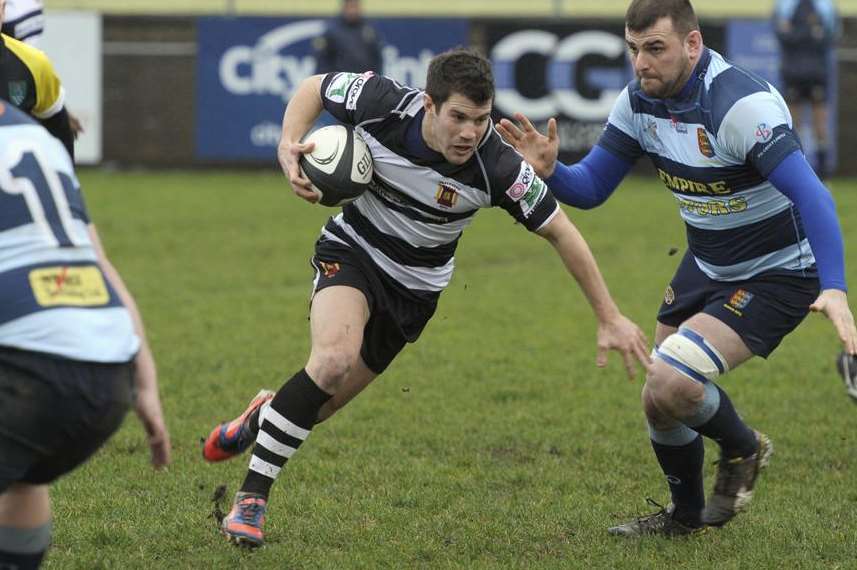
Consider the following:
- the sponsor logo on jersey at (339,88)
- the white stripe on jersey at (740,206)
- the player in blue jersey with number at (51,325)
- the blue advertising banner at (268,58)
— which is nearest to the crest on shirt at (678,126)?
the white stripe on jersey at (740,206)

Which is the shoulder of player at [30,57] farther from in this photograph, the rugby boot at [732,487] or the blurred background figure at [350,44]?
the blurred background figure at [350,44]

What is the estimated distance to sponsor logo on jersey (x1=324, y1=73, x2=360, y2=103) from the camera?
18.6 ft

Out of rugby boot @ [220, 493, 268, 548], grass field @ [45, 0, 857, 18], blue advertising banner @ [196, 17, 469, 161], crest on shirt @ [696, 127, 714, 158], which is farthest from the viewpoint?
grass field @ [45, 0, 857, 18]

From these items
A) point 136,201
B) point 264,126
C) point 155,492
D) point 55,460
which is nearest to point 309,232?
point 136,201

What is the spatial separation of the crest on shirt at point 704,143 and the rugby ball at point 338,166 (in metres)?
1.27

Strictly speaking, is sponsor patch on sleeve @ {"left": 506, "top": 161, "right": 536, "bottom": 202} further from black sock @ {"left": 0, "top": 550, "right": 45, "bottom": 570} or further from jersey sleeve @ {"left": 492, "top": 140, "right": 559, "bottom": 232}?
black sock @ {"left": 0, "top": 550, "right": 45, "bottom": 570}

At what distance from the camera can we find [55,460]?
12.0 ft

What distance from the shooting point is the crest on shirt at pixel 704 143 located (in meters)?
5.38

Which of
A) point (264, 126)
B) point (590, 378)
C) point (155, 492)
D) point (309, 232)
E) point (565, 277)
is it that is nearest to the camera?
point (155, 492)

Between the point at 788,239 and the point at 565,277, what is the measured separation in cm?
701

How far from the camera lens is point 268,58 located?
64.7ft

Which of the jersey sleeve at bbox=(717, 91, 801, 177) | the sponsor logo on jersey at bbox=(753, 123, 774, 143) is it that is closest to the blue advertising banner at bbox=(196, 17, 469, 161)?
the jersey sleeve at bbox=(717, 91, 801, 177)

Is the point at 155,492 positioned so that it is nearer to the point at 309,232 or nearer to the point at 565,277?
the point at 565,277

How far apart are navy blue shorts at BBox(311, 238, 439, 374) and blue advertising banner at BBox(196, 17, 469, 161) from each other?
14.1 metres
